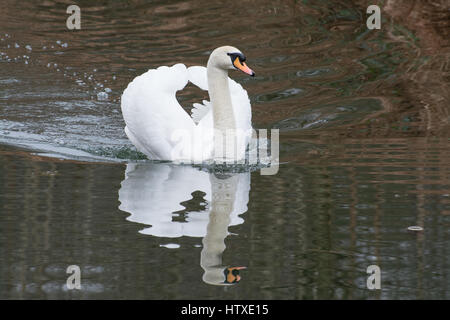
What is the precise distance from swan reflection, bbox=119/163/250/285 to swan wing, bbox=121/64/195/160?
8.6 inches

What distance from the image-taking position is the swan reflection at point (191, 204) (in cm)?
501

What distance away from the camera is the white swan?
7559 millimetres

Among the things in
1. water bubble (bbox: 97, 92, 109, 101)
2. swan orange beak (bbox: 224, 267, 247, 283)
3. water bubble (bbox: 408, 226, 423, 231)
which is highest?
water bubble (bbox: 97, 92, 109, 101)

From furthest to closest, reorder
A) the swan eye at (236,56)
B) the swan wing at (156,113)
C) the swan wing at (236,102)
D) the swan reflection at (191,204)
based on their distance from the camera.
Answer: the swan wing at (236,102) → the swan wing at (156,113) → the swan eye at (236,56) → the swan reflection at (191,204)

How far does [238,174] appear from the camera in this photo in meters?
7.39

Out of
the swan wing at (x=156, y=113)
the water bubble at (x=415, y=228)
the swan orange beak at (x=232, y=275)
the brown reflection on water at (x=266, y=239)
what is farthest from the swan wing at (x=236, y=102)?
the swan orange beak at (x=232, y=275)

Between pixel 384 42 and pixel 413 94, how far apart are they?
2813mm

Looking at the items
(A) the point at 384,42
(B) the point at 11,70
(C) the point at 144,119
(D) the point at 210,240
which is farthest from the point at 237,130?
(A) the point at 384,42

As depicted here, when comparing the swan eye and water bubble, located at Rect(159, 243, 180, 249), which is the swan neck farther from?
water bubble, located at Rect(159, 243, 180, 249)

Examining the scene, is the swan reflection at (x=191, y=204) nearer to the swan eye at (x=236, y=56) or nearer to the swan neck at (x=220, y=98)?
the swan neck at (x=220, y=98)

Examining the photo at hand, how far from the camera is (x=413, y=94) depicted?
11000mm

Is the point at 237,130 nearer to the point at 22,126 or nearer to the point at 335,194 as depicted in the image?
the point at 335,194

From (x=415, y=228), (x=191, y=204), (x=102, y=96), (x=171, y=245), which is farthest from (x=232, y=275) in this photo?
(x=102, y=96)

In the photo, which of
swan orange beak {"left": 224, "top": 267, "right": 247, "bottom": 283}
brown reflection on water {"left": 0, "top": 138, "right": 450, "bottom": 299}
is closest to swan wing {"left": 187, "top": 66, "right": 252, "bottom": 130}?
brown reflection on water {"left": 0, "top": 138, "right": 450, "bottom": 299}
